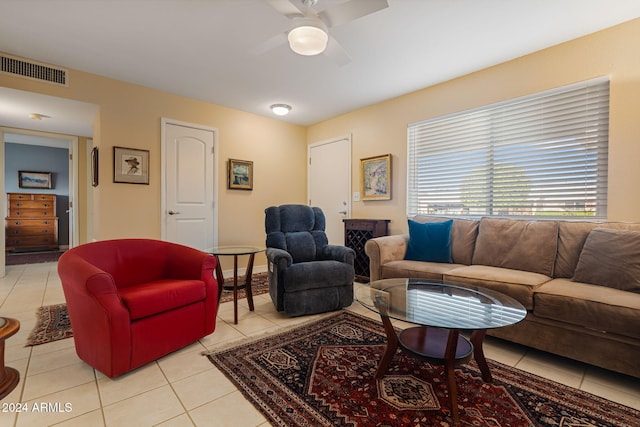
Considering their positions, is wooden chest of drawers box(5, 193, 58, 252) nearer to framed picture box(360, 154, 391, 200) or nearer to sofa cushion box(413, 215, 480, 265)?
framed picture box(360, 154, 391, 200)

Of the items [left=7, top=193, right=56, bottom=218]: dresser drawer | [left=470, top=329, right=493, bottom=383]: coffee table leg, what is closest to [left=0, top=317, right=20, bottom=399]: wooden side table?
[left=470, top=329, right=493, bottom=383]: coffee table leg

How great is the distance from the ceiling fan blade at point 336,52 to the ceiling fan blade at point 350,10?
0.61 ft

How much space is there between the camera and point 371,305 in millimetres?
1686

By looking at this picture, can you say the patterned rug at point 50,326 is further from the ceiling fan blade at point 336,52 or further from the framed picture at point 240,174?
the ceiling fan blade at point 336,52

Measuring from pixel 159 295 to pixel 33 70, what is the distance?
2.97 meters

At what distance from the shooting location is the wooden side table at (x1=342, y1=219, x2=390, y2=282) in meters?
3.89

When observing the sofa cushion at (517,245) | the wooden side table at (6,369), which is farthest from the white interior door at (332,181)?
the wooden side table at (6,369)

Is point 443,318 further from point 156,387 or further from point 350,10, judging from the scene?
point 350,10

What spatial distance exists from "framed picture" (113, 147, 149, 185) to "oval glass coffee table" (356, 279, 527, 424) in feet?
10.3

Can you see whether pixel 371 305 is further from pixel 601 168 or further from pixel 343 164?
pixel 343 164

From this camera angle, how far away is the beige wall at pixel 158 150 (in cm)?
340

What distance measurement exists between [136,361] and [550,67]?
4.10 meters

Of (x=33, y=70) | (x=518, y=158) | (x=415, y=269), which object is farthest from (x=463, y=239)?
(x=33, y=70)

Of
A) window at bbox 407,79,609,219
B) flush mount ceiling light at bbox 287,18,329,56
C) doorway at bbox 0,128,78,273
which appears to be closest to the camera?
flush mount ceiling light at bbox 287,18,329,56
